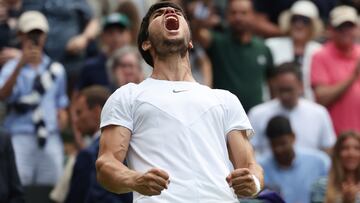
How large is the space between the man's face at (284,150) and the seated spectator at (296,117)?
689 mm

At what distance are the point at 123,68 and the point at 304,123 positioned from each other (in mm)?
A: 1858

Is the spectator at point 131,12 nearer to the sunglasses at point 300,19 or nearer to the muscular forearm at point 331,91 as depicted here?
the sunglasses at point 300,19

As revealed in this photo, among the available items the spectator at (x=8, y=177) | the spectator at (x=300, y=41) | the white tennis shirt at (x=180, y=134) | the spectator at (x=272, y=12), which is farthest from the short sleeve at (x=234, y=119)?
the spectator at (x=272, y=12)

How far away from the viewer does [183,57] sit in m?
6.96

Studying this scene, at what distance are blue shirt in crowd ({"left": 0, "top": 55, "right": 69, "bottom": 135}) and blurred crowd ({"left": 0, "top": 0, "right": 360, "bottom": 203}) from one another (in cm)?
1

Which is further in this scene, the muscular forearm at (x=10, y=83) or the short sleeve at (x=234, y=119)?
the muscular forearm at (x=10, y=83)

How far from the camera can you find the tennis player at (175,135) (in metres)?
6.54

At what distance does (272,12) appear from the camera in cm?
1523

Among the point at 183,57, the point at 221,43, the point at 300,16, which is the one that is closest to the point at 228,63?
the point at 221,43

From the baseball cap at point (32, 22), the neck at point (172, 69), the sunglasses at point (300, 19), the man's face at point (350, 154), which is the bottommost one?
the man's face at point (350, 154)

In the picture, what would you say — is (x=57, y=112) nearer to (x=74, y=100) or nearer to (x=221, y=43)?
(x=74, y=100)

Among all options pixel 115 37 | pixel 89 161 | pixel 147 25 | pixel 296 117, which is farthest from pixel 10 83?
pixel 147 25

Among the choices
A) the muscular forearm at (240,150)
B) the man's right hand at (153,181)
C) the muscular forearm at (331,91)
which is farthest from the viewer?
the muscular forearm at (331,91)

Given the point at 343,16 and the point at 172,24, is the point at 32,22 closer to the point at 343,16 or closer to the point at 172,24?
the point at 343,16
